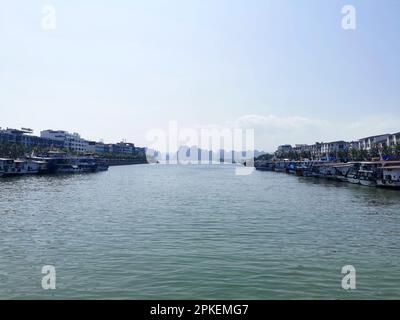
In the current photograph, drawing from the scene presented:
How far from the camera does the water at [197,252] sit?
1620 cm

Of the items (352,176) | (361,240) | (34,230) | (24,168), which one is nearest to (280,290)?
(361,240)

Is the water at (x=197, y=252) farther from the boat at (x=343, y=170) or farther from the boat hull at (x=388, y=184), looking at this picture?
the boat at (x=343, y=170)

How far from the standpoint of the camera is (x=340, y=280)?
1738cm

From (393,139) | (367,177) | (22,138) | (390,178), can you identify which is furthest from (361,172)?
(22,138)

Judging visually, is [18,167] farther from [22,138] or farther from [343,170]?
[343,170]

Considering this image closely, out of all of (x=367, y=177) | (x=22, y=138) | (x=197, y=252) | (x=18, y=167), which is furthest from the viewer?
(x=22, y=138)

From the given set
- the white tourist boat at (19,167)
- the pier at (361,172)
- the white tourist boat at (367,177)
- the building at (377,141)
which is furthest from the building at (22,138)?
the building at (377,141)

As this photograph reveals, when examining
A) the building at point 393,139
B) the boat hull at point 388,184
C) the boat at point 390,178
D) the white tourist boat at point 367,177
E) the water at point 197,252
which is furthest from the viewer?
the building at point 393,139

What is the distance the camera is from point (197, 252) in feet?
72.4

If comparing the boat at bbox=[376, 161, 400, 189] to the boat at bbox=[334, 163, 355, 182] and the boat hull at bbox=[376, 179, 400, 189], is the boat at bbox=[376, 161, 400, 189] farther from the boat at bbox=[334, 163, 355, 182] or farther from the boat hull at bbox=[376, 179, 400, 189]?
the boat at bbox=[334, 163, 355, 182]
